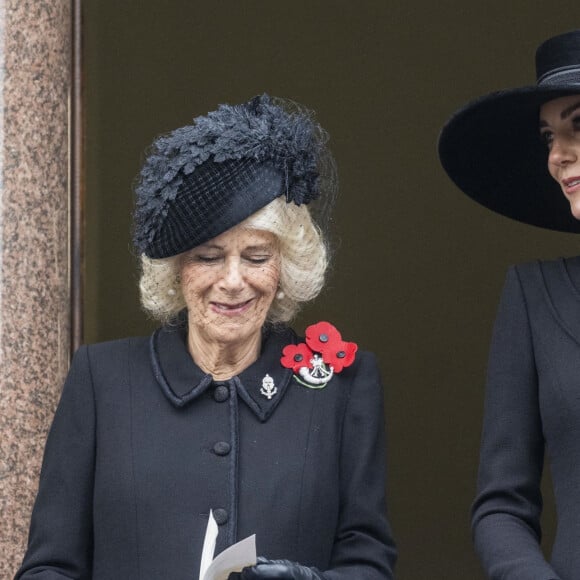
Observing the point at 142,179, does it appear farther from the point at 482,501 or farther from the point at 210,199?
the point at 482,501

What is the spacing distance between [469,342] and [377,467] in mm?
3322

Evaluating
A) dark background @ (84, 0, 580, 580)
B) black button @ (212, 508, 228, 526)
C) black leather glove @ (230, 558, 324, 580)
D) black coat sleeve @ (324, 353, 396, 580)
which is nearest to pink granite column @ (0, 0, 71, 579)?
black button @ (212, 508, 228, 526)

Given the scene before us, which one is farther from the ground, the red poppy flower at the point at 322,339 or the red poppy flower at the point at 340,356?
the red poppy flower at the point at 322,339

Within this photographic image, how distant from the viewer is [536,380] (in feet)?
10.7

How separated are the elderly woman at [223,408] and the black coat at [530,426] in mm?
336

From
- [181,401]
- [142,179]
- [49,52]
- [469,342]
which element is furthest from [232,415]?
[469,342]

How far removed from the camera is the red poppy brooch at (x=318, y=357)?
3.58m

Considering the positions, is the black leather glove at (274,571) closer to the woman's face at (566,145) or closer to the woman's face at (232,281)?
the woman's face at (232,281)

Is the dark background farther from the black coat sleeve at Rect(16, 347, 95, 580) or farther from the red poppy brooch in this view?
the black coat sleeve at Rect(16, 347, 95, 580)

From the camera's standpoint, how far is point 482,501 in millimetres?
3248

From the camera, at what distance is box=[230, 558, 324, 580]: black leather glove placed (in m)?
3.11

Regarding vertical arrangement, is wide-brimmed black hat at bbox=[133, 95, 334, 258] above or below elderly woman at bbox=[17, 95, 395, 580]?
above

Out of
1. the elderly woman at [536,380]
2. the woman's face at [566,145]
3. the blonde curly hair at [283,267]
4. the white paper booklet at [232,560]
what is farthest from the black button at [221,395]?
the woman's face at [566,145]

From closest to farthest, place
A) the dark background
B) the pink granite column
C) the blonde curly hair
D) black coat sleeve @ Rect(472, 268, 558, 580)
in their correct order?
black coat sleeve @ Rect(472, 268, 558, 580)
the blonde curly hair
the pink granite column
the dark background
